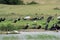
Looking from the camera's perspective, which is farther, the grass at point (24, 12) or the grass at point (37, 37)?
the grass at point (24, 12)

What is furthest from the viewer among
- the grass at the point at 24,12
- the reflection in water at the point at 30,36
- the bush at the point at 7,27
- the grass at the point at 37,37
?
the grass at the point at 24,12

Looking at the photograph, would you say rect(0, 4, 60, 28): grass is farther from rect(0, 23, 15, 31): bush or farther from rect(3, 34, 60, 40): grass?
rect(3, 34, 60, 40): grass

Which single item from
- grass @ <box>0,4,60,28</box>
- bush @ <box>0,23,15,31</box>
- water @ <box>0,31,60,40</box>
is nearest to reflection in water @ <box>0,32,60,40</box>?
water @ <box>0,31,60,40</box>

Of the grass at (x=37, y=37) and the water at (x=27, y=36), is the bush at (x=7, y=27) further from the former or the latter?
the grass at (x=37, y=37)

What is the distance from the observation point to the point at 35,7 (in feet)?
Answer: 205

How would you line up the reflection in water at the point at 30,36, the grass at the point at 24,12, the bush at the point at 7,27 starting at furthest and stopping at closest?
the grass at the point at 24,12, the bush at the point at 7,27, the reflection in water at the point at 30,36

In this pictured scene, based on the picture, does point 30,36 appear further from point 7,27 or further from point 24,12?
point 24,12

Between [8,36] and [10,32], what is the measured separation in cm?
236

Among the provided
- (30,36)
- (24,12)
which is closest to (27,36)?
(30,36)

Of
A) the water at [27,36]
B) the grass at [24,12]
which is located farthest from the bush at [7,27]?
the grass at [24,12]

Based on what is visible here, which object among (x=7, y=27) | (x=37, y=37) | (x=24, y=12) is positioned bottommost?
(x=24, y=12)

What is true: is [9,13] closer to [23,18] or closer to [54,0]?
[23,18]

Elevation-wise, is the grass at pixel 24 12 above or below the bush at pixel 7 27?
below

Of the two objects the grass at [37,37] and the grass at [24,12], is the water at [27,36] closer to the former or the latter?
the grass at [37,37]
